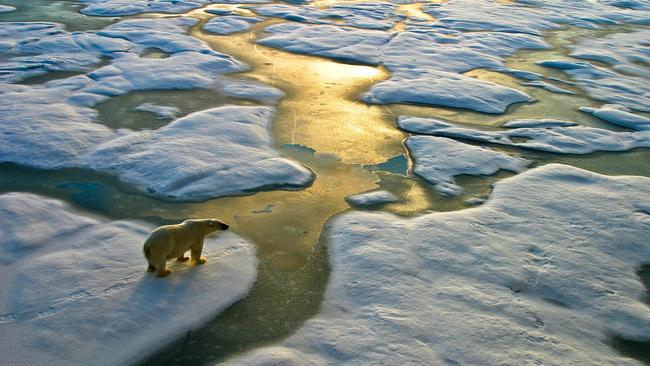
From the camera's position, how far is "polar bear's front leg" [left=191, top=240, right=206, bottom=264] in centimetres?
390

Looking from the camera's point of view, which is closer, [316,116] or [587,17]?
[316,116]

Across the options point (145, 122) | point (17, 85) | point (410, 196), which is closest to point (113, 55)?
point (17, 85)

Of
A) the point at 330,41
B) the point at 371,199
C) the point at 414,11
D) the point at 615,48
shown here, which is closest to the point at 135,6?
the point at 330,41

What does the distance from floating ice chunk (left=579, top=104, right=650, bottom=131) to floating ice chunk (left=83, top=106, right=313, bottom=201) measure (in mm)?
4956

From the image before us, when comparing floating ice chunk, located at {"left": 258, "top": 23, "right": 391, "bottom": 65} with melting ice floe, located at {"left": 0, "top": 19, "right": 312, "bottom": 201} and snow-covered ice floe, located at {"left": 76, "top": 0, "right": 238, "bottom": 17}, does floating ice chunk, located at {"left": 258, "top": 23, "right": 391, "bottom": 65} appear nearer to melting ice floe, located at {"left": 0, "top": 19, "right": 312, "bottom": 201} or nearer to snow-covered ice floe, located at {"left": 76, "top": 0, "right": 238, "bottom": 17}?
melting ice floe, located at {"left": 0, "top": 19, "right": 312, "bottom": 201}

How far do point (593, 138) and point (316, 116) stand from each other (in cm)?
372

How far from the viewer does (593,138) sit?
6961 mm

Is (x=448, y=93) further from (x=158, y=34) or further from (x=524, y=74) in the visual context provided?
(x=158, y=34)

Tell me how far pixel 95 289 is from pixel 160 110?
3.77 meters

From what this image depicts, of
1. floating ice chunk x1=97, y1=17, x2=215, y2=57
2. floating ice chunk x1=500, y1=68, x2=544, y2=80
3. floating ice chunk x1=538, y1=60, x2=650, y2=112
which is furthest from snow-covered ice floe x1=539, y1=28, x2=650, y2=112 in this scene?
floating ice chunk x1=97, y1=17, x2=215, y2=57

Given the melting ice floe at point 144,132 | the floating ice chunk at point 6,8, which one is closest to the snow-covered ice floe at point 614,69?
the melting ice floe at point 144,132

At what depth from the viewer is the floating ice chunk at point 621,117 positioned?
755 centimetres

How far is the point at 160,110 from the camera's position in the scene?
6957 millimetres

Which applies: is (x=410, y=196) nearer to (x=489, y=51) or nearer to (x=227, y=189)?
(x=227, y=189)
